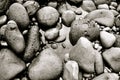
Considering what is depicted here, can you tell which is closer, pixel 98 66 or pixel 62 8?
pixel 98 66

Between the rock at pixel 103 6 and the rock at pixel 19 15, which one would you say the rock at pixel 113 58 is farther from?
the rock at pixel 19 15

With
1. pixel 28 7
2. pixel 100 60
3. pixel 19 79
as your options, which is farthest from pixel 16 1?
pixel 100 60

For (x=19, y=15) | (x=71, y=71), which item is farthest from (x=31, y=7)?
(x=71, y=71)

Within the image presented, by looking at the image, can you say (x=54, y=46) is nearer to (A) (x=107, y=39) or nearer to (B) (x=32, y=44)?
(B) (x=32, y=44)

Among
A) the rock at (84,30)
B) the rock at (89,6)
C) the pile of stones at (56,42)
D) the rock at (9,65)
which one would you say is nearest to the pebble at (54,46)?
the pile of stones at (56,42)

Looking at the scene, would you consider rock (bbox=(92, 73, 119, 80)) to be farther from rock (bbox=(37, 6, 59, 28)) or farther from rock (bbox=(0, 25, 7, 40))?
rock (bbox=(0, 25, 7, 40))

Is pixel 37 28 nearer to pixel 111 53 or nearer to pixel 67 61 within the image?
pixel 67 61
